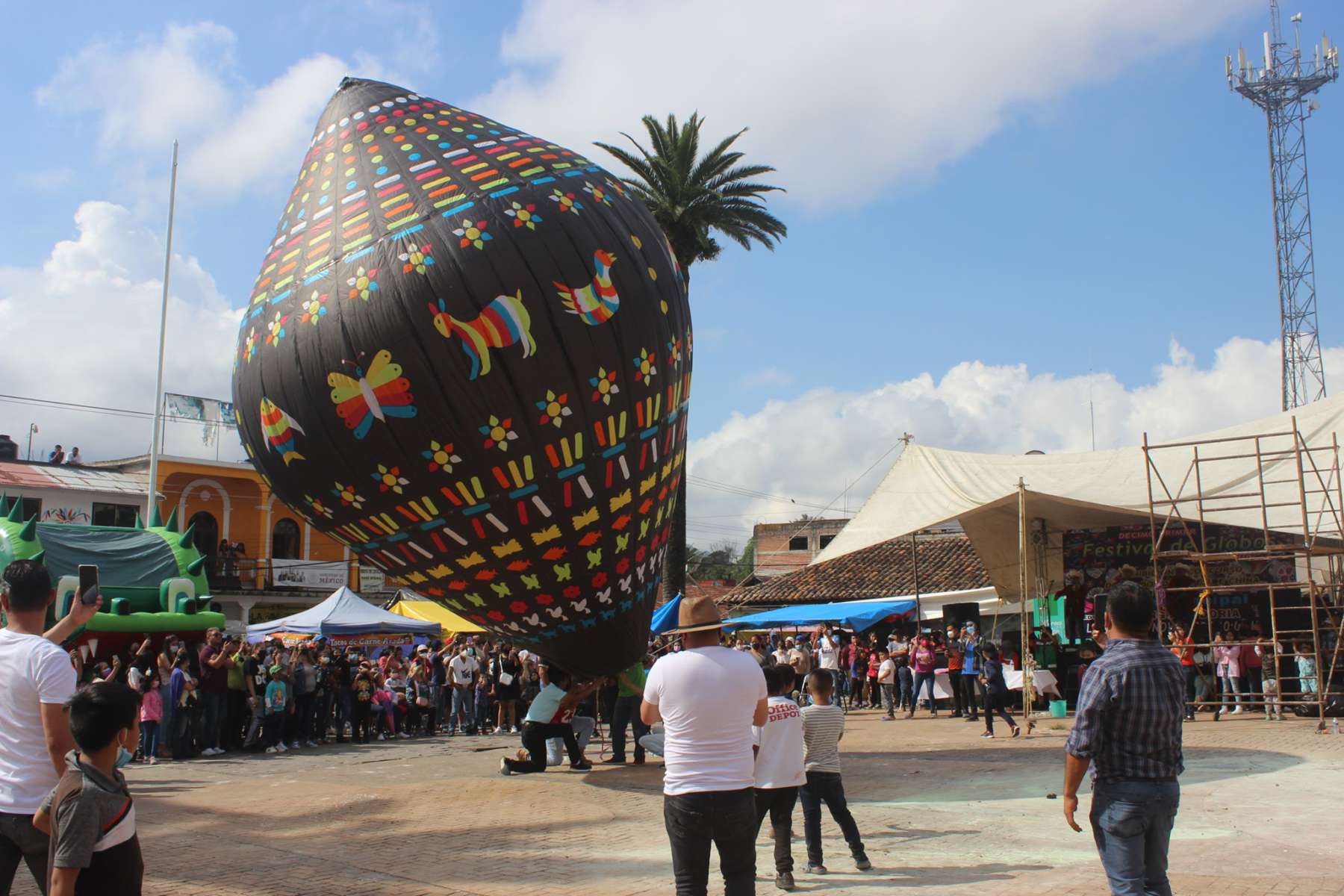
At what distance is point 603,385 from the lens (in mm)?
10742

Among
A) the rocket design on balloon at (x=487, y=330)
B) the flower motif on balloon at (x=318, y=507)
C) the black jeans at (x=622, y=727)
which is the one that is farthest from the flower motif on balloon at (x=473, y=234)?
the black jeans at (x=622, y=727)

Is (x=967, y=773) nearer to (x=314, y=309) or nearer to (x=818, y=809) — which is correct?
(x=818, y=809)

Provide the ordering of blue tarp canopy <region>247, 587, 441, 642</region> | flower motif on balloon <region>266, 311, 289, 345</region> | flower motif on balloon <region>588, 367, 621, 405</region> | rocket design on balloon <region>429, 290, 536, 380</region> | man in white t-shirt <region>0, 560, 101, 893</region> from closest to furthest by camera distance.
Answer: man in white t-shirt <region>0, 560, 101, 893</region> → rocket design on balloon <region>429, 290, 536, 380</region> → flower motif on balloon <region>588, 367, 621, 405</region> → flower motif on balloon <region>266, 311, 289, 345</region> → blue tarp canopy <region>247, 587, 441, 642</region>

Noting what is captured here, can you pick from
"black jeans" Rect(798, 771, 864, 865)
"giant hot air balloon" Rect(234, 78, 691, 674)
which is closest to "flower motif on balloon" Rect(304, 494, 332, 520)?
"giant hot air balloon" Rect(234, 78, 691, 674)

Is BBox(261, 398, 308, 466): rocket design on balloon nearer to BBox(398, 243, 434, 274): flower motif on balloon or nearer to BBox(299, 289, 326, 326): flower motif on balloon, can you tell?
BBox(299, 289, 326, 326): flower motif on balloon

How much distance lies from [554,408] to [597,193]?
2.46m

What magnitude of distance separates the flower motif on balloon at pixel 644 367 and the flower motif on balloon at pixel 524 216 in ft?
5.14

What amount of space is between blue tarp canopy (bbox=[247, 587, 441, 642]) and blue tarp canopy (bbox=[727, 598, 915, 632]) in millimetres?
8297

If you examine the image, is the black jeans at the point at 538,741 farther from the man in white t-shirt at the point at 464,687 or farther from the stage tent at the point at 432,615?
the stage tent at the point at 432,615

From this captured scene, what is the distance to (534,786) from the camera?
40.9ft

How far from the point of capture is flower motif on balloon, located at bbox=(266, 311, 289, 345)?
1085 cm

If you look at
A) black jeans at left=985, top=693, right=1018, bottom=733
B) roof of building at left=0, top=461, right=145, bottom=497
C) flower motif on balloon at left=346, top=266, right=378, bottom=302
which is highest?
roof of building at left=0, top=461, right=145, bottom=497

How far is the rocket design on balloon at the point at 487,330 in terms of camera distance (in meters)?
10.3

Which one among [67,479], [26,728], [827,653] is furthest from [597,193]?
[67,479]
